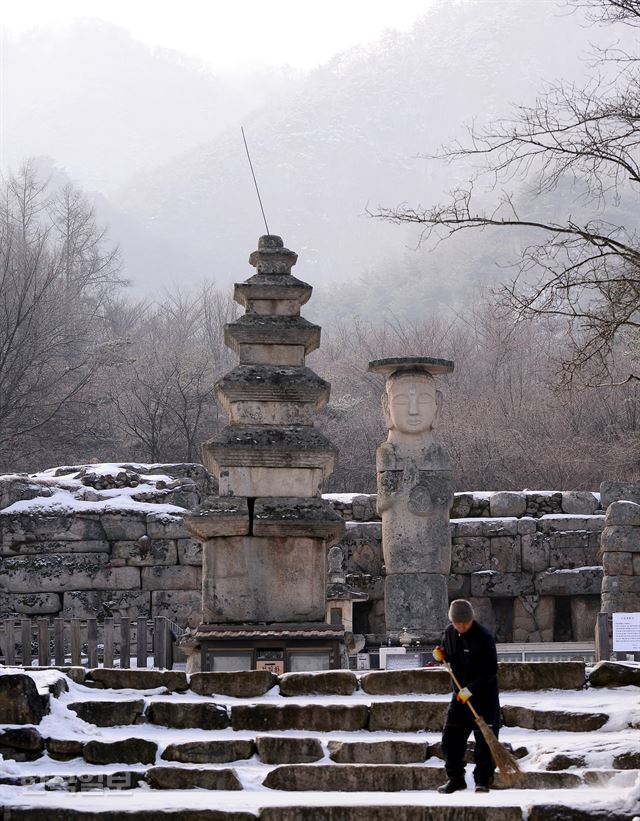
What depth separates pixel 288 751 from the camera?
8570 mm

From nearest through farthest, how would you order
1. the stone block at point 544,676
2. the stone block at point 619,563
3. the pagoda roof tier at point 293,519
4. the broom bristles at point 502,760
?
1. the broom bristles at point 502,760
2. the stone block at point 544,676
3. the pagoda roof tier at point 293,519
4. the stone block at point 619,563

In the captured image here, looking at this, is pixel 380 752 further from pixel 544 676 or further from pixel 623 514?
pixel 623 514

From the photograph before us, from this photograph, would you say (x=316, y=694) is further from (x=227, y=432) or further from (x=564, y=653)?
(x=564, y=653)

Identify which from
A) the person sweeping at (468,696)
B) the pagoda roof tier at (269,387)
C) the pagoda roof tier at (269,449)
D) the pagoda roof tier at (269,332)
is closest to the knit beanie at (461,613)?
the person sweeping at (468,696)

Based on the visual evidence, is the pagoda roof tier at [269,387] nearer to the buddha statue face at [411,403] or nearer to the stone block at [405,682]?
the stone block at [405,682]

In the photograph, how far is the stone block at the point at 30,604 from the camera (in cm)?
1838

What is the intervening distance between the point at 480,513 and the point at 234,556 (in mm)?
9182

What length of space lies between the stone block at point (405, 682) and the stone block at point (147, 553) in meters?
9.31

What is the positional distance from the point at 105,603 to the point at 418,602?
14.2ft

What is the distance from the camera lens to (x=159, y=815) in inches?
265

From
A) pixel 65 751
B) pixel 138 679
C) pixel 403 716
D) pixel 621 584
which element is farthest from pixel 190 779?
pixel 621 584

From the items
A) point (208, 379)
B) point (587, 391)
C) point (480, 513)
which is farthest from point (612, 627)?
point (208, 379)

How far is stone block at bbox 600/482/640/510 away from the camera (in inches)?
779

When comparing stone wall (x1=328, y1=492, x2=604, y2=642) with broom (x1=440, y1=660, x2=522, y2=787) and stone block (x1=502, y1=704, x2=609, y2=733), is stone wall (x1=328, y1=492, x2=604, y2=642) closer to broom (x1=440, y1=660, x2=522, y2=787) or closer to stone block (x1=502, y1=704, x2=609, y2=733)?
stone block (x1=502, y1=704, x2=609, y2=733)
